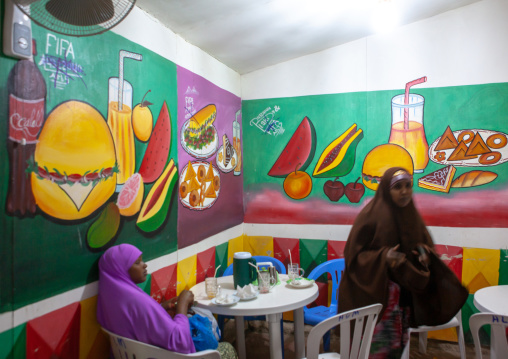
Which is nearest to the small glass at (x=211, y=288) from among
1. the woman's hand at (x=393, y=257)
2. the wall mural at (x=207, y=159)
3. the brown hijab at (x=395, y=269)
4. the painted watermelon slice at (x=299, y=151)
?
the wall mural at (x=207, y=159)

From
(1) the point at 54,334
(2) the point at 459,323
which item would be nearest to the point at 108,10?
(1) the point at 54,334

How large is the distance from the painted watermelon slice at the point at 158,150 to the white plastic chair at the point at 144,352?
3.02 feet

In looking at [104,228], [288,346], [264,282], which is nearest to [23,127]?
[104,228]

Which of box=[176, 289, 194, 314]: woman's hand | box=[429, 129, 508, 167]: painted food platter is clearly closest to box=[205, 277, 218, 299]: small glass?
box=[176, 289, 194, 314]: woman's hand

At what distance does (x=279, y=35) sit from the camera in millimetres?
2887

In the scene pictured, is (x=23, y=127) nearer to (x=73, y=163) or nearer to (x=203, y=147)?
(x=73, y=163)

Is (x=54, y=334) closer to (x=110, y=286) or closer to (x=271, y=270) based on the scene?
(x=110, y=286)

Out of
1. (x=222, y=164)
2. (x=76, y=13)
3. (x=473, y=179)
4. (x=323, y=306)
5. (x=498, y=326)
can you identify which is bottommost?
(x=323, y=306)

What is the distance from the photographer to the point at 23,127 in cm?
146

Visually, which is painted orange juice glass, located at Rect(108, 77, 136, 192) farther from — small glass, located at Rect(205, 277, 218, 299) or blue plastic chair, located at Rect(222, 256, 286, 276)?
blue plastic chair, located at Rect(222, 256, 286, 276)

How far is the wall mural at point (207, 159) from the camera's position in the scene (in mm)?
2645

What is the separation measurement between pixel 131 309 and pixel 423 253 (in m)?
1.46

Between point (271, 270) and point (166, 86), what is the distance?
1.44 meters

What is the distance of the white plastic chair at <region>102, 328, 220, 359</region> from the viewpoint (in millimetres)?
1562
